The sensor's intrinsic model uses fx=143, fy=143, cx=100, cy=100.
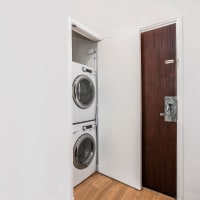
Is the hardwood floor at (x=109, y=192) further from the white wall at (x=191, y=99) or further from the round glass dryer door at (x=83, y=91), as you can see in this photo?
the round glass dryer door at (x=83, y=91)

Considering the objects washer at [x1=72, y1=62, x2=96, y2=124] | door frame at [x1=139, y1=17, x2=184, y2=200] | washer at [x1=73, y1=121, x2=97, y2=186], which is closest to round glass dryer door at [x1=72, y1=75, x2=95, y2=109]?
washer at [x1=72, y1=62, x2=96, y2=124]

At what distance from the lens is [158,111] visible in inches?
63.4

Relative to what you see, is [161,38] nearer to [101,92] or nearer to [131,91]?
[131,91]

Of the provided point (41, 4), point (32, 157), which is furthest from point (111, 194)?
point (41, 4)

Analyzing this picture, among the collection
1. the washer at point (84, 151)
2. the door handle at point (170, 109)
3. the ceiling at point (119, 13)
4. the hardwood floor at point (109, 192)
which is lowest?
the hardwood floor at point (109, 192)

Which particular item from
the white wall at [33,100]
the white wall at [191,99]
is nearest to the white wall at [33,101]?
the white wall at [33,100]

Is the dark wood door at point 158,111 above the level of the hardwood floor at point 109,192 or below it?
above

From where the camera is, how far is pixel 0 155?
34 centimetres

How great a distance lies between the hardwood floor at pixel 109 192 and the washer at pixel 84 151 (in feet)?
0.39

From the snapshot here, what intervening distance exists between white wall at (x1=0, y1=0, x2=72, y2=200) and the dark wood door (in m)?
1.32

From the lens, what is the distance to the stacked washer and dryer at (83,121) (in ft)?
5.60

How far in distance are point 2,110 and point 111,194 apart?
1662 millimetres

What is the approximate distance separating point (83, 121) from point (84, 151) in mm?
435

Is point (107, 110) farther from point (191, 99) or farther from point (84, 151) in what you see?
point (191, 99)
